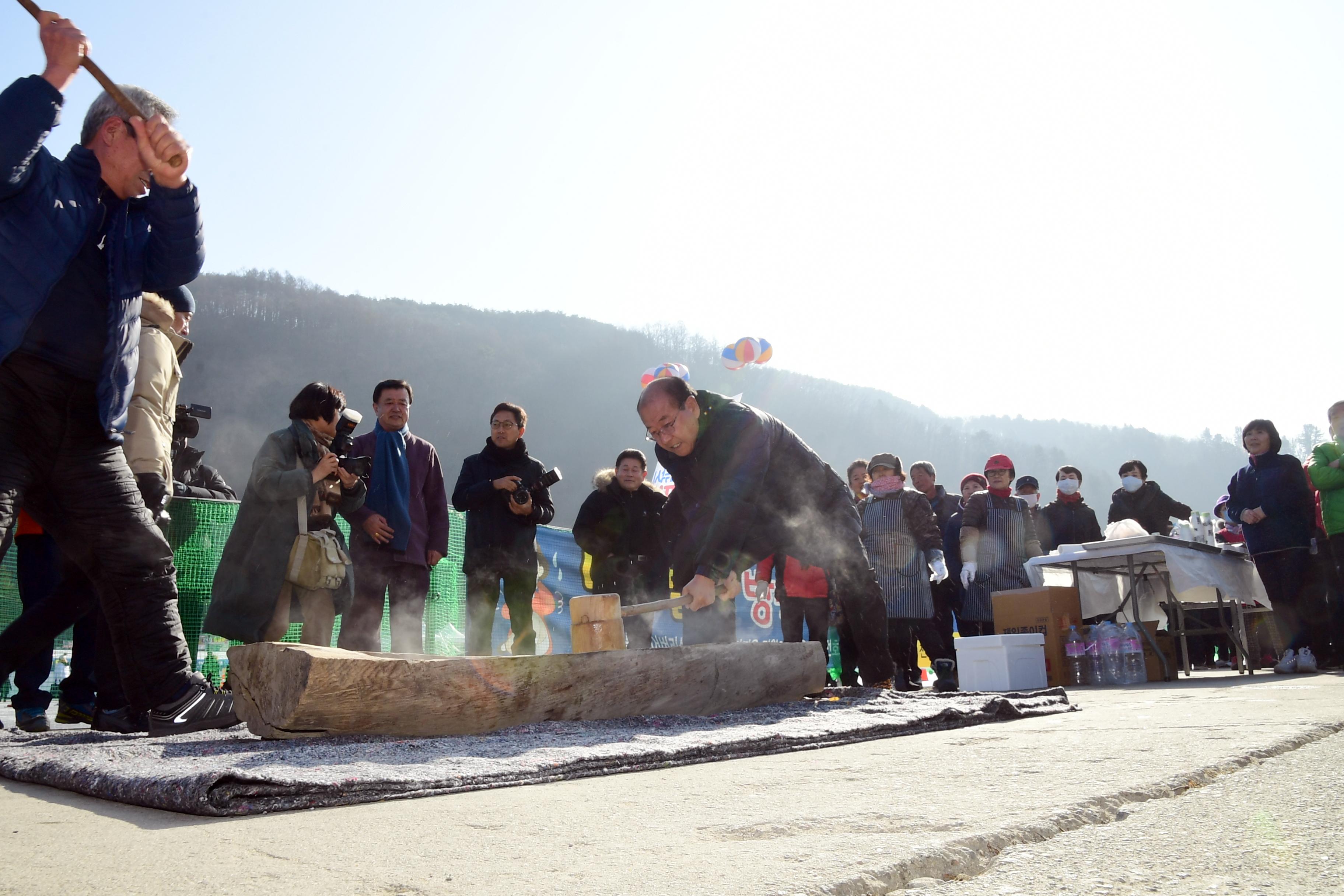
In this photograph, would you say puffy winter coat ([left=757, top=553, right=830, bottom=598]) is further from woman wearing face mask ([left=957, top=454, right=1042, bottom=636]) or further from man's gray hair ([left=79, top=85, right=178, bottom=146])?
man's gray hair ([left=79, top=85, right=178, bottom=146])

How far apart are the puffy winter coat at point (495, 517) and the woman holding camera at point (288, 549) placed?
1.23 metres

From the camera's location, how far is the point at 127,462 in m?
3.58

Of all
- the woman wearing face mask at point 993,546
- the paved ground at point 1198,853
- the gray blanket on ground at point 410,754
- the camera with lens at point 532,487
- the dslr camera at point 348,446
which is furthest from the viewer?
the woman wearing face mask at point 993,546

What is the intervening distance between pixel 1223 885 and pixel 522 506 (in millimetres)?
4879

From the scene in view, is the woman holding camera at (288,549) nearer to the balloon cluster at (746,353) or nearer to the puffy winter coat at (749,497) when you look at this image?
the puffy winter coat at (749,497)

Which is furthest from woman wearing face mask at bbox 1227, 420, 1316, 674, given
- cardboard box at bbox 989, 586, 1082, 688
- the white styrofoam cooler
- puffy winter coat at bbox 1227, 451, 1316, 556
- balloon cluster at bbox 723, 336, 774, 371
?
balloon cluster at bbox 723, 336, 774, 371

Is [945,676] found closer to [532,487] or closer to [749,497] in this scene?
[749,497]

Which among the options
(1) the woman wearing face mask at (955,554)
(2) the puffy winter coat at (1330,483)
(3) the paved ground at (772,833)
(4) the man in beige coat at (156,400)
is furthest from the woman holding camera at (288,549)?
(2) the puffy winter coat at (1330,483)

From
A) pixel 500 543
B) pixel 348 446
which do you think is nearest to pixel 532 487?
pixel 500 543

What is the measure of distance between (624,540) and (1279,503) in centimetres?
523

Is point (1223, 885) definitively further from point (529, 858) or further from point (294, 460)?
point (294, 460)

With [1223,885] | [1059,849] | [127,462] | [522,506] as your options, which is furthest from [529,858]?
[522,506]

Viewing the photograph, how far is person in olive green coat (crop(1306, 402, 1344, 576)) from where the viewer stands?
7.14 m

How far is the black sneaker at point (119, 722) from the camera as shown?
344 cm
